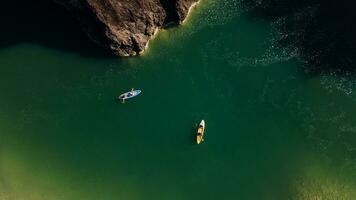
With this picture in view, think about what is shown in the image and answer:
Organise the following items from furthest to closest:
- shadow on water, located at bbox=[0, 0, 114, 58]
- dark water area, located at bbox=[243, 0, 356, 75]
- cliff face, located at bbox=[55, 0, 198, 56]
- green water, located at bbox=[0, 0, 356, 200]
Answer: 1. dark water area, located at bbox=[243, 0, 356, 75]
2. shadow on water, located at bbox=[0, 0, 114, 58]
3. green water, located at bbox=[0, 0, 356, 200]
4. cliff face, located at bbox=[55, 0, 198, 56]

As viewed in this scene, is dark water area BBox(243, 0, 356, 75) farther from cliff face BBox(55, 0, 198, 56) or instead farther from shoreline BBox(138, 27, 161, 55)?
shoreline BBox(138, 27, 161, 55)

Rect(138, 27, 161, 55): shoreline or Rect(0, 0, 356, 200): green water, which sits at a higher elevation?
Rect(138, 27, 161, 55): shoreline

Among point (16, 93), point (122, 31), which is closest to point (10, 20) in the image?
point (16, 93)

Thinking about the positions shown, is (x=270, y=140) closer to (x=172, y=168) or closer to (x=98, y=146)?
(x=172, y=168)

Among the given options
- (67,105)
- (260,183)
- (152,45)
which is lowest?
(260,183)

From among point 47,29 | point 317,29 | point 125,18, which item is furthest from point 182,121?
point 317,29

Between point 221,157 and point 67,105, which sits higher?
point 67,105

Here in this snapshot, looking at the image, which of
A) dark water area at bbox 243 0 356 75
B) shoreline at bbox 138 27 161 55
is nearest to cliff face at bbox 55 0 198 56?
shoreline at bbox 138 27 161 55
